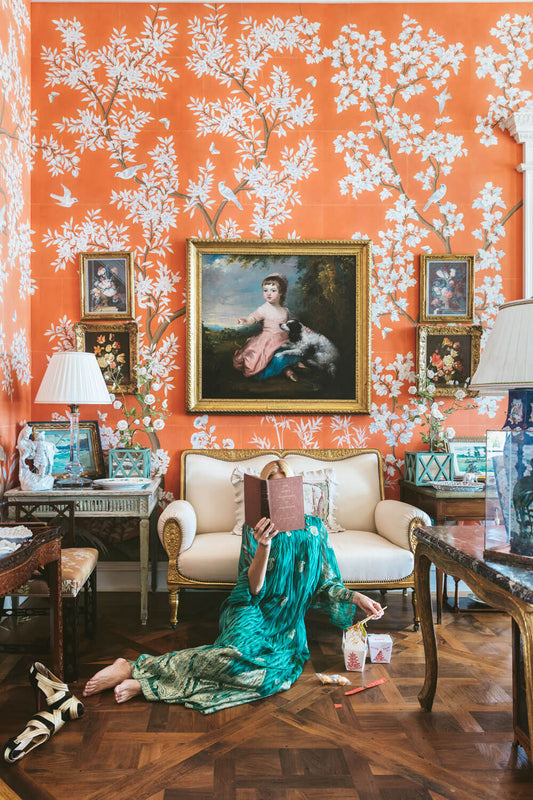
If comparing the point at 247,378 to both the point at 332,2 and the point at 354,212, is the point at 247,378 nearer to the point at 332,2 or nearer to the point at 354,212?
the point at 354,212

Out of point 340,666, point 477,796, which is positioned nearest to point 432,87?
point 340,666

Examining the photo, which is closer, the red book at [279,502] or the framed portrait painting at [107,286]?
the red book at [279,502]

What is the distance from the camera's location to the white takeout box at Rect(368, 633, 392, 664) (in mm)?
2615

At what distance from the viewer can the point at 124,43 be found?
3693mm

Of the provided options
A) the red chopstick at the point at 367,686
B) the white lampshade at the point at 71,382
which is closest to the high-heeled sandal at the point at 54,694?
the red chopstick at the point at 367,686

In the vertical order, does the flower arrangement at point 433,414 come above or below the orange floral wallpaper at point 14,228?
below

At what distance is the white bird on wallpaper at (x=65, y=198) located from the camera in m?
3.70

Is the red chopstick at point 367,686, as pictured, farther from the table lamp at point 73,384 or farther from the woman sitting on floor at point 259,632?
the table lamp at point 73,384

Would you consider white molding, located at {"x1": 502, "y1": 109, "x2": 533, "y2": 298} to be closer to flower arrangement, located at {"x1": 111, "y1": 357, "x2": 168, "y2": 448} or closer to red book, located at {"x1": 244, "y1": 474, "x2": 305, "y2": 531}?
red book, located at {"x1": 244, "y1": 474, "x2": 305, "y2": 531}

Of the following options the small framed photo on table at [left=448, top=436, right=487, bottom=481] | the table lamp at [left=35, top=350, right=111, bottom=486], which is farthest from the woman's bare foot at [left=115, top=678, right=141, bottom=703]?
the small framed photo on table at [left=448, top=436, right=487, bottom=481]

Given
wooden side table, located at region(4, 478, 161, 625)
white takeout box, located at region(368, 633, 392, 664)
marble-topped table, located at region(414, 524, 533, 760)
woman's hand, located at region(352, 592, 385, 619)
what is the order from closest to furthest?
1. marble-topped table, located at region(414, 524, 533, 760)
2. woman's hand, located at region(352, 592, 385, 619)
3. white takeout box, located at region(368, 633, 392, 664)
4. wooden side table, located at region(4, 478, 161, 625)

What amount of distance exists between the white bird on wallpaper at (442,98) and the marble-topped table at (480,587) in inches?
118

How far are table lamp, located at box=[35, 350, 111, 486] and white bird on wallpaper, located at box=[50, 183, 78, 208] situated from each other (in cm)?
116

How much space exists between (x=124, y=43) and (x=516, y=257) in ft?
9.88
